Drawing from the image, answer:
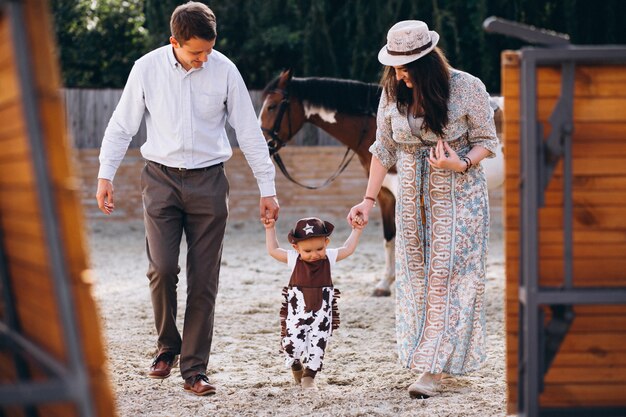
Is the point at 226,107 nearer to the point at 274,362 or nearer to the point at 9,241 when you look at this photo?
the point at 274,362

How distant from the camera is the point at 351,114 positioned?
7629 millimetres

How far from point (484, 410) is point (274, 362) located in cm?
149

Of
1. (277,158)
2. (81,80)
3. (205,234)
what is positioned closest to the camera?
(205,234)

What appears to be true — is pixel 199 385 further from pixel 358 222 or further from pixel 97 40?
pixel 97 40

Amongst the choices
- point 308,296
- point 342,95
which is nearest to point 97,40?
point 342,95

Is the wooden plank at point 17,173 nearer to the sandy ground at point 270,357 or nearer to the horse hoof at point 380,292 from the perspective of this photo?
A: the sandy ground at point 270,357

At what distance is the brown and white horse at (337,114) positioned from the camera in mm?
7598

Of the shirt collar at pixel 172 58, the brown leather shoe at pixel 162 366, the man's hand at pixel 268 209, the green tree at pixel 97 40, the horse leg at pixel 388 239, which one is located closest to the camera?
the shirt collar at pixel 172 58

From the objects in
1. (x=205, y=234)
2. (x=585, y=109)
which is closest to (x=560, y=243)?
(x=585, y=109)

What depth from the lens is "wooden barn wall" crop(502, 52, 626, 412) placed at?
2.96 meters

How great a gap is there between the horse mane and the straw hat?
3.12 m

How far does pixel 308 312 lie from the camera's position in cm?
466

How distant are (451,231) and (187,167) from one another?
1.28 metres

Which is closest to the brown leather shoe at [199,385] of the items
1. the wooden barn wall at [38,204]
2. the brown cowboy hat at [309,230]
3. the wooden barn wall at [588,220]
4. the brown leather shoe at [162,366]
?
the brown leather shoe at [162,366]
